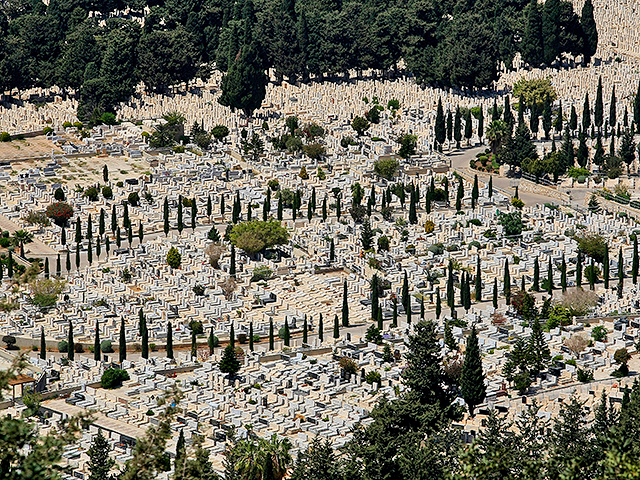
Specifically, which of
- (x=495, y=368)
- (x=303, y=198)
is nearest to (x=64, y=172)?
(x=303, y=198)

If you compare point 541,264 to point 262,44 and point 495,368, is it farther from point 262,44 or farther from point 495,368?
point 262,44

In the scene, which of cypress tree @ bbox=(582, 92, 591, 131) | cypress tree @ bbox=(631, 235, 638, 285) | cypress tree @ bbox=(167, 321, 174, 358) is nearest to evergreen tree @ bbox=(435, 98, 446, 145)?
cypress tree @ bbox=(582, 92, 591, 131)

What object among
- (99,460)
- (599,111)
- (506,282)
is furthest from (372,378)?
(599,111)

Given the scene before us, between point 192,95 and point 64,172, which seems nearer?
point 64,172

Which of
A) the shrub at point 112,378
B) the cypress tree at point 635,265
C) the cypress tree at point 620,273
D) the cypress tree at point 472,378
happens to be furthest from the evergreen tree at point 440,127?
the shrub at point 112,378

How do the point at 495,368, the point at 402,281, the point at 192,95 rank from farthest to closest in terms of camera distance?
the point at 192,95, the point at 402,281, the point at 495,368

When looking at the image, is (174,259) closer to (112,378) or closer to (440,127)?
(112,378)
